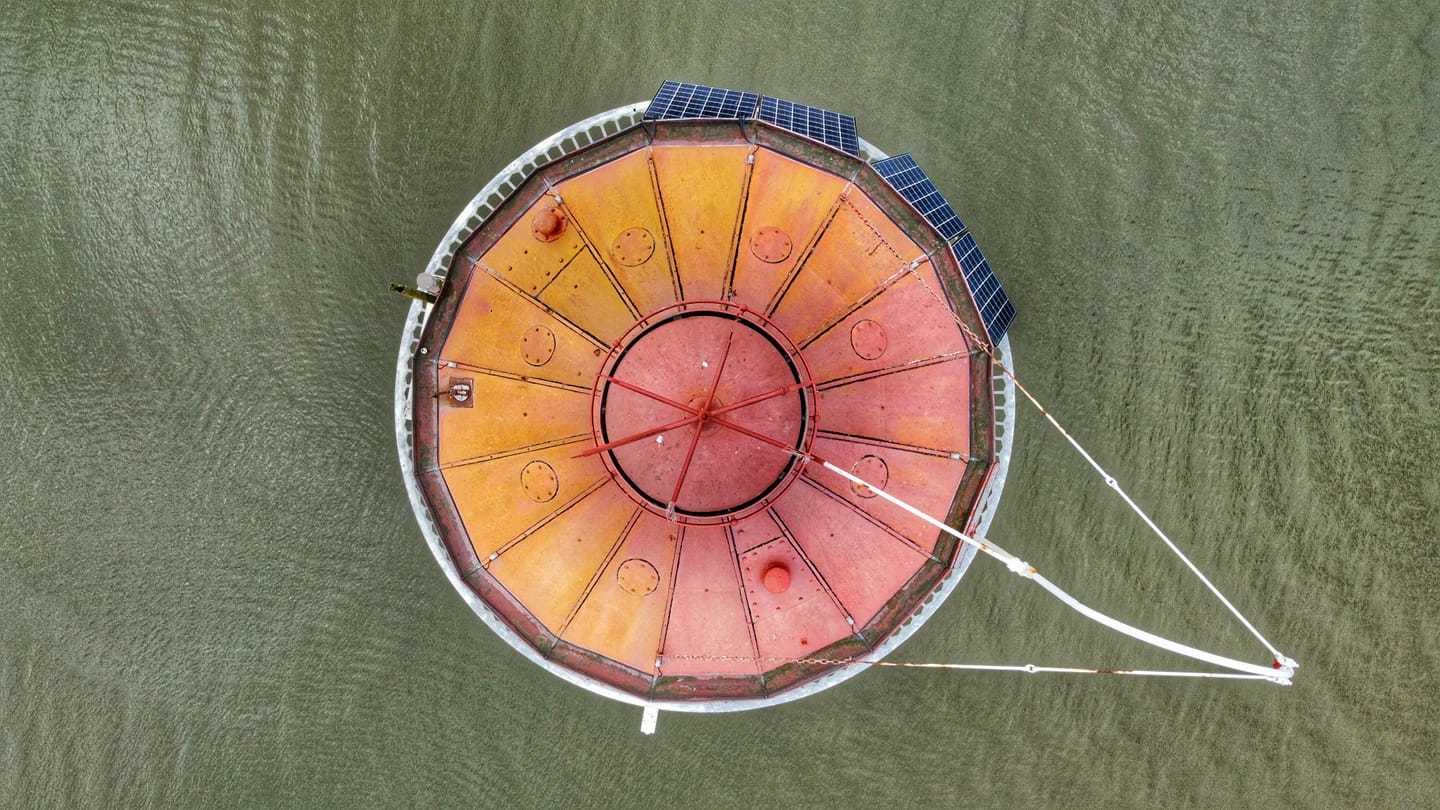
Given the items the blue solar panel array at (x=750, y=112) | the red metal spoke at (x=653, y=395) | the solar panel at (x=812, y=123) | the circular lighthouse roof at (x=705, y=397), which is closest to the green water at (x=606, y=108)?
the solar panel at (x=812, y=123)

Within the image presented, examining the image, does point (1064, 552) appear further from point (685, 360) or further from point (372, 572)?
point (372, 572)

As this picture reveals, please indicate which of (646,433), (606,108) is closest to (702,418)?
(646,433)

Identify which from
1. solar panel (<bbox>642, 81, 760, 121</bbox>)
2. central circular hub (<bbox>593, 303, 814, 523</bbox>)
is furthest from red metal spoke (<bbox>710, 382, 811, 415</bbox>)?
solar panel (<bbox>642, 81, 760, 121</bbox>)

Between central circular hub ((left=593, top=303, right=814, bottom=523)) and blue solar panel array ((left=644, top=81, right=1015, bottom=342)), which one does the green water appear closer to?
blue solar panel array ((left=644, top=81, right=1015, bottom=342))

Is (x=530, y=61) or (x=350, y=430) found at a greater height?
(x=530, y=61)

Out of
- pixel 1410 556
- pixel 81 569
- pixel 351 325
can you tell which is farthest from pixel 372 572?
pixel 1410 556
